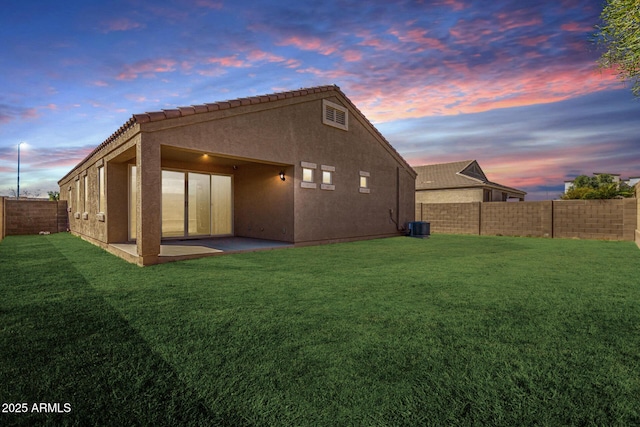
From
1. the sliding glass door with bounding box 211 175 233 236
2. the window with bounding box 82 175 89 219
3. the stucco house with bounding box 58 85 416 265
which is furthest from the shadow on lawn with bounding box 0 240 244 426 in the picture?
the window with bounding box 82 175 89 219

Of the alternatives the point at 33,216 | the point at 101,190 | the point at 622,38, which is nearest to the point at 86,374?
the point at 622,38

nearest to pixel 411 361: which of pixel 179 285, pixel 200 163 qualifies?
pixel 179 285

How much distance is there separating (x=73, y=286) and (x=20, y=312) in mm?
1347

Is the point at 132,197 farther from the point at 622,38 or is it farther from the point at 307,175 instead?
the point at 622,38

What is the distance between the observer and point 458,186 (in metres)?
26.1

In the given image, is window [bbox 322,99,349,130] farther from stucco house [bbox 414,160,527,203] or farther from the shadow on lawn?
stucco house [bbox 414,160,527,203]

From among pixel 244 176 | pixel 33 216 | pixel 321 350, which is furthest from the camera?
pixel 33 216

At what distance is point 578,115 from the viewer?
1617cm

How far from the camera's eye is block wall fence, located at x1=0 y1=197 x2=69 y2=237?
49.8 ft

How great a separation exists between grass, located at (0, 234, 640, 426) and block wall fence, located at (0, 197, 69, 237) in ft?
45.2

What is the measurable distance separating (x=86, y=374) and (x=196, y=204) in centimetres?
1024

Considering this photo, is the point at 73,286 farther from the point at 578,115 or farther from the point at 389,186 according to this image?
the point at 578,115

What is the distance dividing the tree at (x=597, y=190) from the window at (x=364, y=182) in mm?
25512

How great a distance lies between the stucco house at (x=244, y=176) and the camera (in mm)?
7523
